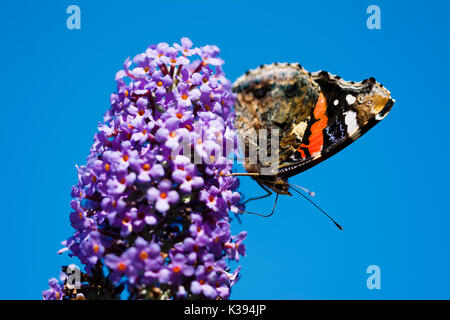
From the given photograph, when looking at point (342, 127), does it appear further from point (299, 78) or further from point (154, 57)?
point (154, 57)

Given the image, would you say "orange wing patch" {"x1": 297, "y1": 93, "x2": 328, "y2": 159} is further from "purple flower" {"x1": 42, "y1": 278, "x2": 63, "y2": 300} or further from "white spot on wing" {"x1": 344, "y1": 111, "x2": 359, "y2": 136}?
"purple flower" {"x1": 42, "y1": 278, "x2": 63, "y2": 300}

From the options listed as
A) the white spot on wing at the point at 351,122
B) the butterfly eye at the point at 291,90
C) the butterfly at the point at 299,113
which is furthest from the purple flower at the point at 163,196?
the white spot on wing at the point at 351,122

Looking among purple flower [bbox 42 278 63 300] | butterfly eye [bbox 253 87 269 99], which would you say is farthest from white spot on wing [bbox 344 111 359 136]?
purple flower [bbox 42 278 63 300]

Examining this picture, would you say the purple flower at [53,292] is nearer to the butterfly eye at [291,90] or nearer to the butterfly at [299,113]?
the butterfly at [299,113]

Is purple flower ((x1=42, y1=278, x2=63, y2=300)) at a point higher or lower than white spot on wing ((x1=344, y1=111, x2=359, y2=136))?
lower

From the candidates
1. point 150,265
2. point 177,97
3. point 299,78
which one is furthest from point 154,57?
point 150,265
